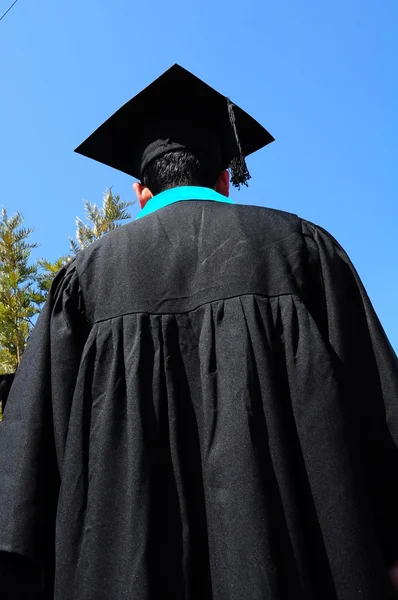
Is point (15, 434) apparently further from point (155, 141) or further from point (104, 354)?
point (155, 141)

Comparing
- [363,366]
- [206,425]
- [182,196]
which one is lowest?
[206,425]

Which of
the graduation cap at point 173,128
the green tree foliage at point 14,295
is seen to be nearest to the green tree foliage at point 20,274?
the green tree foliage at point 14,295

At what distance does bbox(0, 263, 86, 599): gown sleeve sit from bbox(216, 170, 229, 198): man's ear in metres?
0.71

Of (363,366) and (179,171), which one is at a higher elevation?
(179,171)

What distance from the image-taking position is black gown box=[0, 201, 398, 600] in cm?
136

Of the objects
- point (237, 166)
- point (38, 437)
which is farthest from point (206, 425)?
point (237, 166)

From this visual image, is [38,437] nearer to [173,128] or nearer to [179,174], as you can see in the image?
[179,174]

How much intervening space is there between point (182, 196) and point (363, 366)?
828 millimetres

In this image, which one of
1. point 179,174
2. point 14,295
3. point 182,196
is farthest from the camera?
point 14,295

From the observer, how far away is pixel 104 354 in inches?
65.2

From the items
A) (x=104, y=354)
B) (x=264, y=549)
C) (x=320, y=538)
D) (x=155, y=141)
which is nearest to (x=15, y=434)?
(x=104, y=354)

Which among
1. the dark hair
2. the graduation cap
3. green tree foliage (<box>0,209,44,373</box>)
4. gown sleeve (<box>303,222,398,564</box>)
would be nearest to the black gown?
gown sleeve (<box>303,222,398,564</box>)

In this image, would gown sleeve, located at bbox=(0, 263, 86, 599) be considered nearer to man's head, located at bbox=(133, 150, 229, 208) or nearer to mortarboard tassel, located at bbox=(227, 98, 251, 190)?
man's head, located at bbox=(133, 150, 229, 208)

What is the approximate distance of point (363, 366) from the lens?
1691 millimetres
